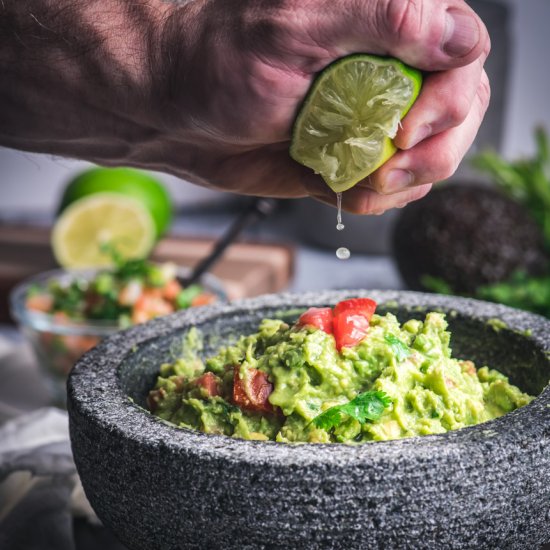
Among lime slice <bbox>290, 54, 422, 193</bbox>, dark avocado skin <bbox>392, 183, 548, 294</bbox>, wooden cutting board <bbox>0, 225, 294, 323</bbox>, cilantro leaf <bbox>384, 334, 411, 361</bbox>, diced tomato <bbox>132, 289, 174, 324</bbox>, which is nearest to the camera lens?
lime slice <bbox>290, 54, 422, 193</bbox>

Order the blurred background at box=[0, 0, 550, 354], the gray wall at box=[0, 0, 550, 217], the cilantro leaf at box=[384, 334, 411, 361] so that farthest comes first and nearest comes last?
the gray wall at box=[0, 0, 550, 217], the blurred background at box=[0, 0, 550, 354], the cilantro leaf at box=[384, 334, 411, 361]

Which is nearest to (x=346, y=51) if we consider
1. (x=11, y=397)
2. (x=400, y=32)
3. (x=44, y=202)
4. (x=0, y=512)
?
(x=400, y=32)

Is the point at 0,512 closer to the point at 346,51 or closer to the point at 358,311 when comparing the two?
the point at 358,311

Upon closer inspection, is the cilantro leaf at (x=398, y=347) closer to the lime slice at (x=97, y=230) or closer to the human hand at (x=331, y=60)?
the human hand at (x=331, y=60)

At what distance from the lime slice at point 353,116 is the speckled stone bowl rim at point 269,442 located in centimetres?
35

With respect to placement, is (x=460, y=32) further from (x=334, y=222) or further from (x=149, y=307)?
(x=334, y=222)

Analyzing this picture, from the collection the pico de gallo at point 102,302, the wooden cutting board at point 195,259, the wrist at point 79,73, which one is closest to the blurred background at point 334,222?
the wooden cutting board at point 195,259

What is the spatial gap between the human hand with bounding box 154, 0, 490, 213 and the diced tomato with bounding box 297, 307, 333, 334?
0.22 metres

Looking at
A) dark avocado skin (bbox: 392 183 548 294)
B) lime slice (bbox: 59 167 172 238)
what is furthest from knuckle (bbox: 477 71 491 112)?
lime slice (bbox: 59 167 172 238)

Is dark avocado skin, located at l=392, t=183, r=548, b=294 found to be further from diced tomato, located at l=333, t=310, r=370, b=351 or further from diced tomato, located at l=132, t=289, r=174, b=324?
diced tomato, located at l=333, t=310, r=370, b=351

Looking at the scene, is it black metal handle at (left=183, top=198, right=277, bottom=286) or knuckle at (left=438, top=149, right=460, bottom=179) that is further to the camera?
black metal handle at (left=183, top=198, right=277, bottom=286)

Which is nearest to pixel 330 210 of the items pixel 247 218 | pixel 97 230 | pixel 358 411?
pixel 97 230

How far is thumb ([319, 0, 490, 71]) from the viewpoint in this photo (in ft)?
3.48

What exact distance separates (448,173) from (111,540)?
0.86 metres
